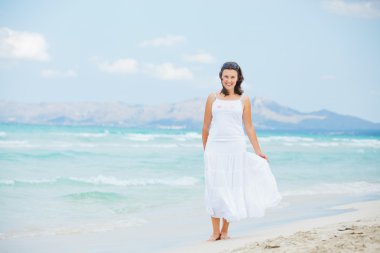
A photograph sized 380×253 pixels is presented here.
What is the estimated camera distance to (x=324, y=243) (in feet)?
13.9

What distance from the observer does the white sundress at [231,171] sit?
5.04m

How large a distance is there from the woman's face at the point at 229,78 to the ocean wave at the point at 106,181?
7317 mm

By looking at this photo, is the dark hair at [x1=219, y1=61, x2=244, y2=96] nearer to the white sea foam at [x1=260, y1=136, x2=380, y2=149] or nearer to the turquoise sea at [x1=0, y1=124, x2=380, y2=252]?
the turquoise sea at [x1=0, y1=124, x2=380, y2=252]

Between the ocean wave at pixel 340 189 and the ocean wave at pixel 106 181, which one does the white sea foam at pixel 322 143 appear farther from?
the ocean wave at pixel 106 181

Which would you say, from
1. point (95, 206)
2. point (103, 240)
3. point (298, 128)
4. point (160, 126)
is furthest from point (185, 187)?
point (298, 128)

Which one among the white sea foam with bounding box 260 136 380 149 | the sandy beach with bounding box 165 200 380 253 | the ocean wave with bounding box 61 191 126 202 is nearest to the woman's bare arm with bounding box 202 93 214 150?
the sandy beach with bounding box 165 200 380 253

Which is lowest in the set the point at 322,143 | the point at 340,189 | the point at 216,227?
the point at 322,143

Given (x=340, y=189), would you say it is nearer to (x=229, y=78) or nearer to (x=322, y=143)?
(x=229, y=78)

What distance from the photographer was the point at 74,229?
6.69m

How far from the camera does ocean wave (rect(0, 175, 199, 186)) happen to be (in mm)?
11652

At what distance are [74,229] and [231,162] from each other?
2.67 meters

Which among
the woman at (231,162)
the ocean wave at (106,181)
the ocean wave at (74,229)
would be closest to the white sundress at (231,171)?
the woman at (231,162)

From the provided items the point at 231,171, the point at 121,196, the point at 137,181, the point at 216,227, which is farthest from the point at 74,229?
the point at 137,181

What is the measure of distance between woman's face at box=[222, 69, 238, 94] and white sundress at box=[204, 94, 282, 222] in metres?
0.15
